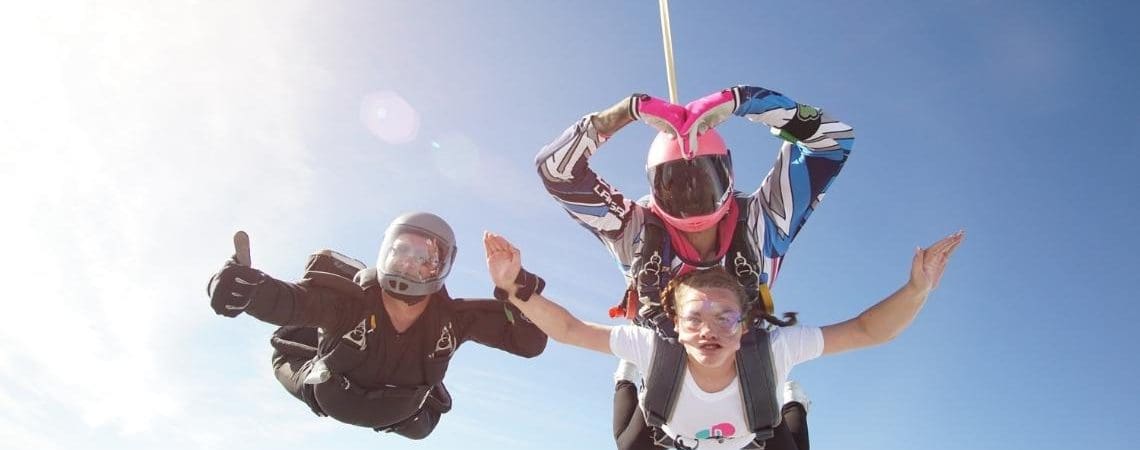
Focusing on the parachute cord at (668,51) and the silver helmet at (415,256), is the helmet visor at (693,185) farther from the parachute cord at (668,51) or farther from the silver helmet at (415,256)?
the silver helmet at (415,256)

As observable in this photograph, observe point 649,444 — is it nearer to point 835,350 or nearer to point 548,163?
point 835,350

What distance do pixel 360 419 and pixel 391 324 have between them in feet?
2.35

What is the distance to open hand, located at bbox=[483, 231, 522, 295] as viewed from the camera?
12.6 ft

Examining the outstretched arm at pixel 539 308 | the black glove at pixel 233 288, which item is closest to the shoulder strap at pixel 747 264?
the outstretched arm at pixel 539 308

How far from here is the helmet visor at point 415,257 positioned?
5.14 m

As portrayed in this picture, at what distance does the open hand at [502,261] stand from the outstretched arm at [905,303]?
6.15ft

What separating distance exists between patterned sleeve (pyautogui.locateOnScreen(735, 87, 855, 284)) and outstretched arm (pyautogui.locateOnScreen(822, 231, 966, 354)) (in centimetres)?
105

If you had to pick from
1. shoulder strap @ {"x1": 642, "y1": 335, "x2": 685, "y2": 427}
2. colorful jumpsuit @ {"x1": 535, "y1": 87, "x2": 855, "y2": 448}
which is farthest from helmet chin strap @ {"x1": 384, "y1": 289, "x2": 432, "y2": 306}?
shoulder strap @ {"x1": 642, "y1": 335, "x2": 685, "y2": 427}

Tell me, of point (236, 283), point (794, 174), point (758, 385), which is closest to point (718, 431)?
point (758, 385)

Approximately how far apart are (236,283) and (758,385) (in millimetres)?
3262

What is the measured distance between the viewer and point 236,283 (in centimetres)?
448

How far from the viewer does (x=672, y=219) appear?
15.1 ft

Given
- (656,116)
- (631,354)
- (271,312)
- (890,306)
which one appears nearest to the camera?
(890,306)

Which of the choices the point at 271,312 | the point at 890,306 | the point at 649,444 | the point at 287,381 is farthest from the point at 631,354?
the point at 287,381
